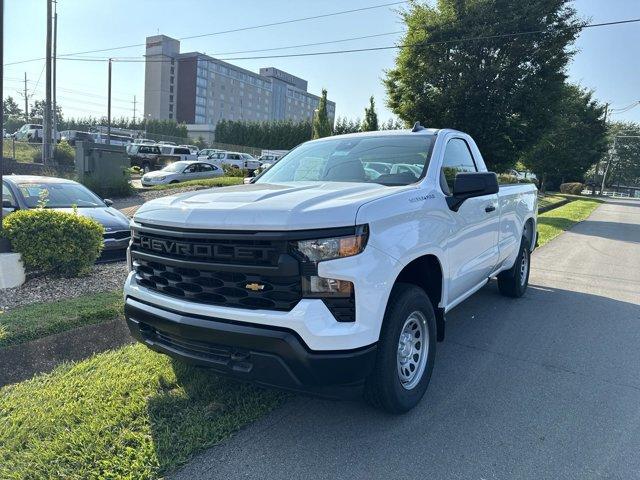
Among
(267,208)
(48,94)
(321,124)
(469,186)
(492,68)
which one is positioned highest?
(492,68)

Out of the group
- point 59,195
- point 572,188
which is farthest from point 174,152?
point 572,188

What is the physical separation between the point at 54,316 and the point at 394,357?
134 inches

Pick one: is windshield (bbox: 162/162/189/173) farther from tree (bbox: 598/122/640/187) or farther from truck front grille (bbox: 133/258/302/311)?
tree (bbox: 598/122/640/187)

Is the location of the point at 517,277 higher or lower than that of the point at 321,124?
lower

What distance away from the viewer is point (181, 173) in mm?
24047

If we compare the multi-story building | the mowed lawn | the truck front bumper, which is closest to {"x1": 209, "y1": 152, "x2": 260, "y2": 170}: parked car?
the mowed lawn

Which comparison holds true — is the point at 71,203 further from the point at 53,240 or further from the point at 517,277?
the point at 517,277

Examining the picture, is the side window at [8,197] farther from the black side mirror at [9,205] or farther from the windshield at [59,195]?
the windshield at [59,195]

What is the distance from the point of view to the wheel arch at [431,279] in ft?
11.4

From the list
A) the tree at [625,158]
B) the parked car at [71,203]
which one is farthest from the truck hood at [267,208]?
the tree at [625,158]

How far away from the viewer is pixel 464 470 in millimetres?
2803

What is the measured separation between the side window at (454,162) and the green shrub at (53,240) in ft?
14.8

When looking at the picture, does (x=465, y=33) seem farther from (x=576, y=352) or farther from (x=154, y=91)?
(x=154, y=91)

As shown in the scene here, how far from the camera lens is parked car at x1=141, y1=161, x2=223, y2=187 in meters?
23.2
